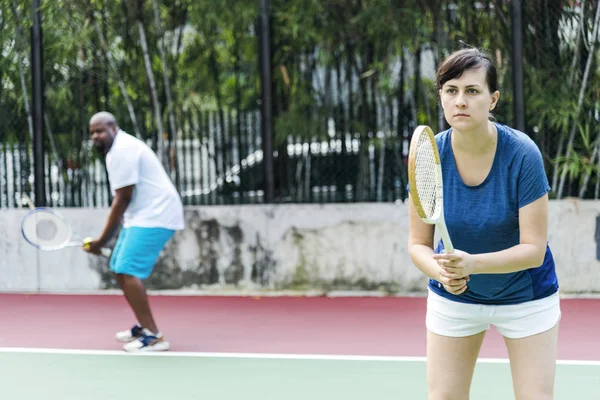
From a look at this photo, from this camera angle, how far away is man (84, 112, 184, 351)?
284 inches

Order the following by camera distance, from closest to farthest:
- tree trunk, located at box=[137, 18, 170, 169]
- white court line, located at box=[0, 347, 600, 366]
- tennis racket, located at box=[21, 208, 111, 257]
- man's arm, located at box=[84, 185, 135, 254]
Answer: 1. white court line, located at box=[0, 347, 600, 366]
2. man's arm, located at box=[84, 185, 135, 254]
3. tennis racket, located at box=[21, 208, 111, 257]
4. tree trunk, located at box=[137, 18, 170, 169]

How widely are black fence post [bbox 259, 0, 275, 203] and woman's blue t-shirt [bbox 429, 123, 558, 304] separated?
21.5ft

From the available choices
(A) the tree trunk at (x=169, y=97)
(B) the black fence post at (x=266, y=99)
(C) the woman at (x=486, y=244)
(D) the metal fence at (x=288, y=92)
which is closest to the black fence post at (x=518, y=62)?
(D) the metal fence at (x=288, y=92)

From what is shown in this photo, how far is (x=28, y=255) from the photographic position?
10.4 m

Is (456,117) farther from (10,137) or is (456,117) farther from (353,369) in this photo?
(10,137)

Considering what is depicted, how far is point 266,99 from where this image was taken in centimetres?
1005

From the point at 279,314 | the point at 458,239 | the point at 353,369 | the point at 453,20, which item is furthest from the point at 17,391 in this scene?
the point at 453,20

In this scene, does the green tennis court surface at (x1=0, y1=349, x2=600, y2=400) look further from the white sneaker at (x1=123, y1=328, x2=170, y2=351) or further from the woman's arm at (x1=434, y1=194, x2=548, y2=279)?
the woman's arm at (x1=434, y1=194, x2=548, y2=279)

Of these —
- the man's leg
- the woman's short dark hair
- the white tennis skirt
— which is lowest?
the man's leg

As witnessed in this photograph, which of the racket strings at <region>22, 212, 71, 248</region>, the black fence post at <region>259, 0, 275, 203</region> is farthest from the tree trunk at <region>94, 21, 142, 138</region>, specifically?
the racket strings at <region>22, 212, 71, 248</region>

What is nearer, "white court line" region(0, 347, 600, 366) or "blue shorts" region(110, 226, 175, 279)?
"white court line" region(0, 347, 600, 366)

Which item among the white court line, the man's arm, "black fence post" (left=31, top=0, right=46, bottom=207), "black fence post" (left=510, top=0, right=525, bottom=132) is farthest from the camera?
"black fence post" (left=31, top=0, right=46, bottom=207)

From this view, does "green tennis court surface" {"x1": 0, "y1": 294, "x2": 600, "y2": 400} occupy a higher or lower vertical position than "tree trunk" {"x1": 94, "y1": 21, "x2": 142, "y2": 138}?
lower

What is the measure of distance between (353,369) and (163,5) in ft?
17.5
